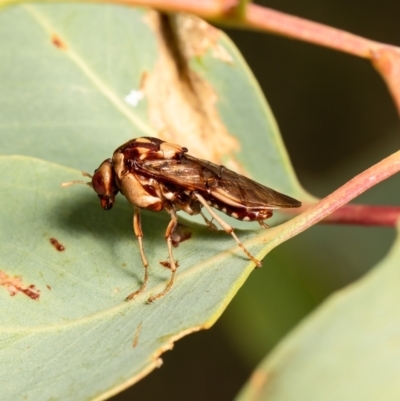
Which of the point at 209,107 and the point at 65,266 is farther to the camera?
the point at 209,107

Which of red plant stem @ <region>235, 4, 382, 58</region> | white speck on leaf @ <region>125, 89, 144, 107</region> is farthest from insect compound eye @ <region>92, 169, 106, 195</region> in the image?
red plant stem @ <region>235, 4, 382, 58</region>

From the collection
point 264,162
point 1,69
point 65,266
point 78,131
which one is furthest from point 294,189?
point 1,69

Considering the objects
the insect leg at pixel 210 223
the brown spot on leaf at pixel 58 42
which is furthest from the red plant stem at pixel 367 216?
the brown spot on leaf at pixel 58 42

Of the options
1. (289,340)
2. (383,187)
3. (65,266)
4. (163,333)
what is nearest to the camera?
(289,340)

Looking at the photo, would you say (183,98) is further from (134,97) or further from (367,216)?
(367,216)

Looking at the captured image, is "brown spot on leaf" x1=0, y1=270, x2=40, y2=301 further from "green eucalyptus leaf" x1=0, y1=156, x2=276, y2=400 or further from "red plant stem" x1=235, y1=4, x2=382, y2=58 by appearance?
"red plant stem" x1=235, y1=4, x2=382, y2=58

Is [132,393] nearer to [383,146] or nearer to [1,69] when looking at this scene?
[383,146]
